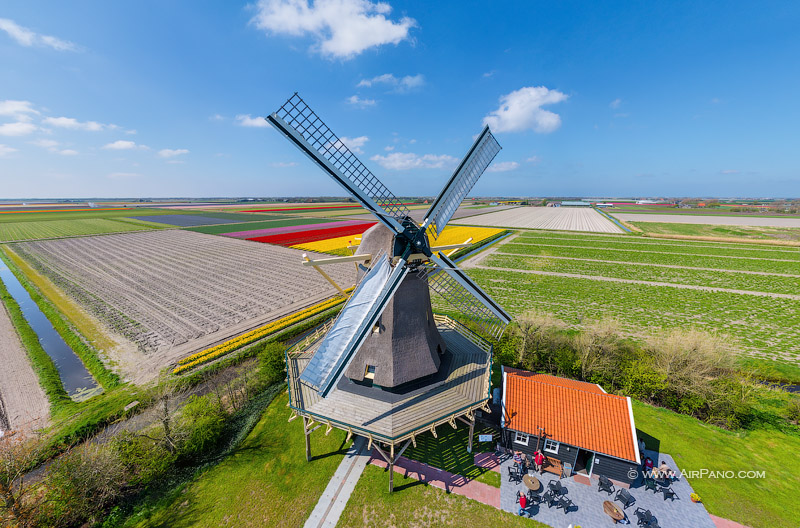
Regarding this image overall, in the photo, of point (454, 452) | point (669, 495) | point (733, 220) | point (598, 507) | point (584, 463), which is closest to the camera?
point (598, 507)

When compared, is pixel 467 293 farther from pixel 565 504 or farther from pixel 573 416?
pixel 565 504

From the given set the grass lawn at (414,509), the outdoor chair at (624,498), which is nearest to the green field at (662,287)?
the outdoor chair at (624,498)

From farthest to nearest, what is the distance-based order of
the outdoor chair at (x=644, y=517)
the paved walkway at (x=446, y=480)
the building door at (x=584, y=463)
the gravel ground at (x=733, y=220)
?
1. the gravel ground at (x=733, y=220)
2. the building door at (x=584, y=463)
3. the paved walkway at (x=446, y=480)
4. the outdoor chair at (x=644, y=517)

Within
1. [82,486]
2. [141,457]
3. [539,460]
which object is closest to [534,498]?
[539,460]

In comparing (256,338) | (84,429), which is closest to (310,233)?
(256,338)

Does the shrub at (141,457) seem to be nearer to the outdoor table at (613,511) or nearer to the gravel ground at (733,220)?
the outdoor table at (613,511)

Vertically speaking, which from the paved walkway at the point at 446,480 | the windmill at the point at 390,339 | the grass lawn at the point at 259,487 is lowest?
the paved walkway at the point at 446,480
